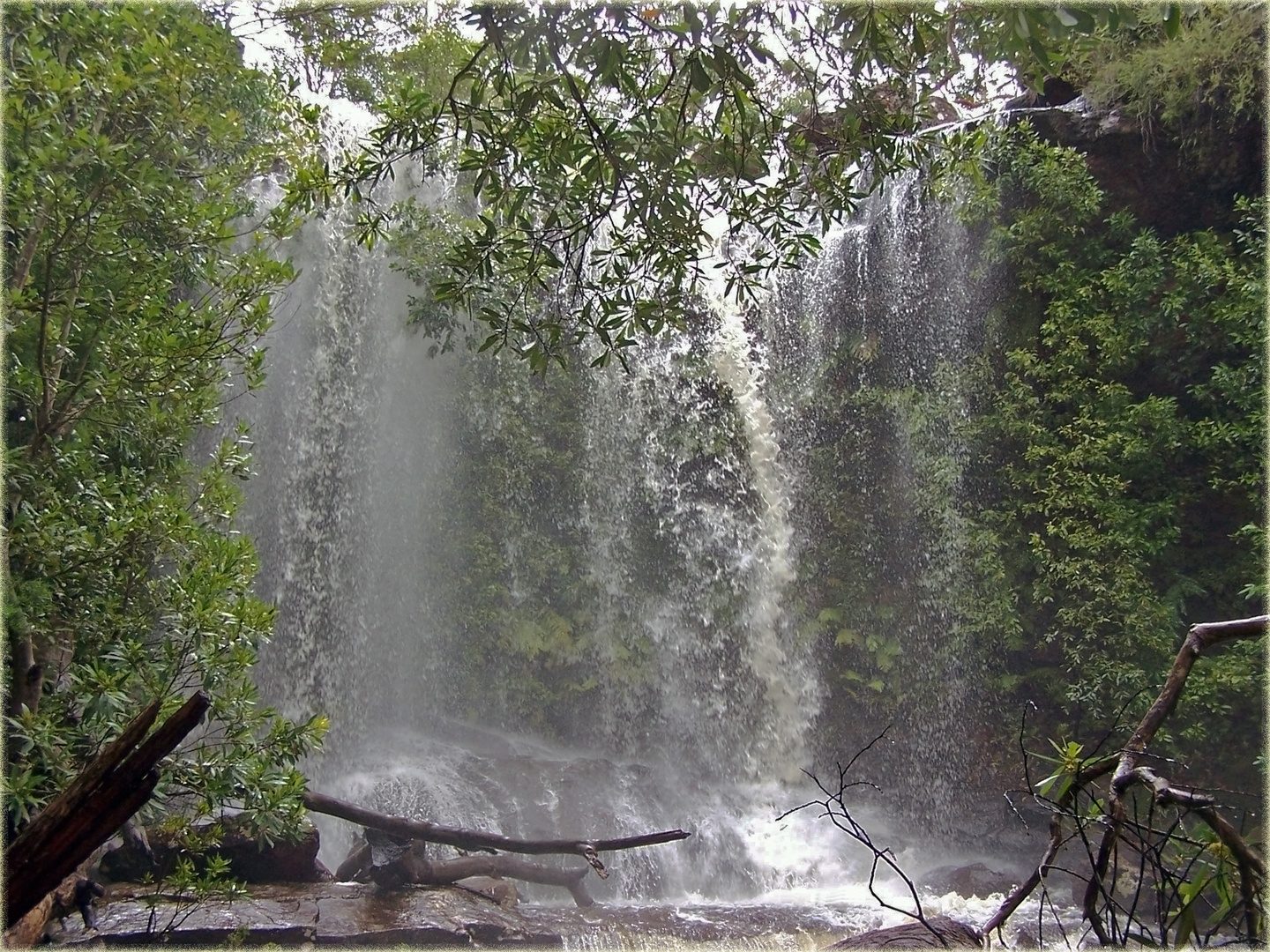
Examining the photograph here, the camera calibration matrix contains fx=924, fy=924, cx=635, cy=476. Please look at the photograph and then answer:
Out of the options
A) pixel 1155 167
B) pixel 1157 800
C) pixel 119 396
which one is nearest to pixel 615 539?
pixel 1155 167

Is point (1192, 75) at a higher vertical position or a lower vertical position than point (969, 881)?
higher

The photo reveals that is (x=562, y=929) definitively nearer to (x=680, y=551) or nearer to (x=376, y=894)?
(x=376, y=894)

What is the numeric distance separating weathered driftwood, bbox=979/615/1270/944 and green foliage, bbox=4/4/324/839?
2.60m

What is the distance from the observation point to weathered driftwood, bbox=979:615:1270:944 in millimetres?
1156

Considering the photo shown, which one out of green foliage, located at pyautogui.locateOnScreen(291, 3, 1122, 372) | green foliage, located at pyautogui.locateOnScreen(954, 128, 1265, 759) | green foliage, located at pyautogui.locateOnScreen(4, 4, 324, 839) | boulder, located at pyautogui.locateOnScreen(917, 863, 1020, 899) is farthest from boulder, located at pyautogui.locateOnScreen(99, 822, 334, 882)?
green foliage, located at pyautogui.locateOnScreen(954, 128, 1265, 759)

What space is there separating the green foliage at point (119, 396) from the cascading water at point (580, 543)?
505 centimetres

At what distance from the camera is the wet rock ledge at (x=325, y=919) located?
4363mm

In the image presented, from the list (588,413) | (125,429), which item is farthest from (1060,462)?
(125,429)

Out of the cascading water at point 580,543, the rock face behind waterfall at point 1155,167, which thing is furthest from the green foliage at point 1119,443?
the cascading water at point 580,543

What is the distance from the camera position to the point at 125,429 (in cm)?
377

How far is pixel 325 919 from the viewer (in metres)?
5.06

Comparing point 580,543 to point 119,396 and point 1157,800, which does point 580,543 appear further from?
point 1157,800

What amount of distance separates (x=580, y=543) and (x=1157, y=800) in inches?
332

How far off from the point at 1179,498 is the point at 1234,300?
1.55 metres
